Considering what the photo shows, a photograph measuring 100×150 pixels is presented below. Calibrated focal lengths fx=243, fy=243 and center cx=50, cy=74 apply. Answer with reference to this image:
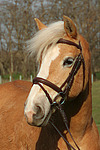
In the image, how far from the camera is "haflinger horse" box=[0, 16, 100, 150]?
95.7 inches

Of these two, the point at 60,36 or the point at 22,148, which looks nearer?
the point at 60,36

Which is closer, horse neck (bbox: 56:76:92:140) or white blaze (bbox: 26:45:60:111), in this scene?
white blaze (bbox: 26:45:60:111)

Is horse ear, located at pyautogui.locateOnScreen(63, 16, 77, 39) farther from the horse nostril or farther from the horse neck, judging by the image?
the horse nostril

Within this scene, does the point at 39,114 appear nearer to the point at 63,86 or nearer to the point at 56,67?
the point at 63,86

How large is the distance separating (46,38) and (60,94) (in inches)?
25.1

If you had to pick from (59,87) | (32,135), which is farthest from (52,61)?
(32,135)

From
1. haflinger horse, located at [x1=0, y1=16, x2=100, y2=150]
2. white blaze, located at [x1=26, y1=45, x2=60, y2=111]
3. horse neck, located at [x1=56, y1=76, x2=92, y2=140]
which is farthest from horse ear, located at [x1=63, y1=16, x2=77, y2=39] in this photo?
horse neck, located at [x1=56, y1=76, x2=92, y2=140]

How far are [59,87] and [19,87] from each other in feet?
7.35

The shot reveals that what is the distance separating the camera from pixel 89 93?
3.00 meters

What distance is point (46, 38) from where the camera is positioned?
2676 mm

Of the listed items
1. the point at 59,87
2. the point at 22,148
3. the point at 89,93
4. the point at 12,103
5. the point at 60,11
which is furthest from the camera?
the point at 60,11

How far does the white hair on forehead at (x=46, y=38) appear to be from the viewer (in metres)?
2.66

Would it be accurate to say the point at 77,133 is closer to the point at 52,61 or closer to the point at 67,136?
the point at 67,136

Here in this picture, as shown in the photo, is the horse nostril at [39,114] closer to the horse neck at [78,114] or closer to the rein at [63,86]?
the rein at [63,86]
